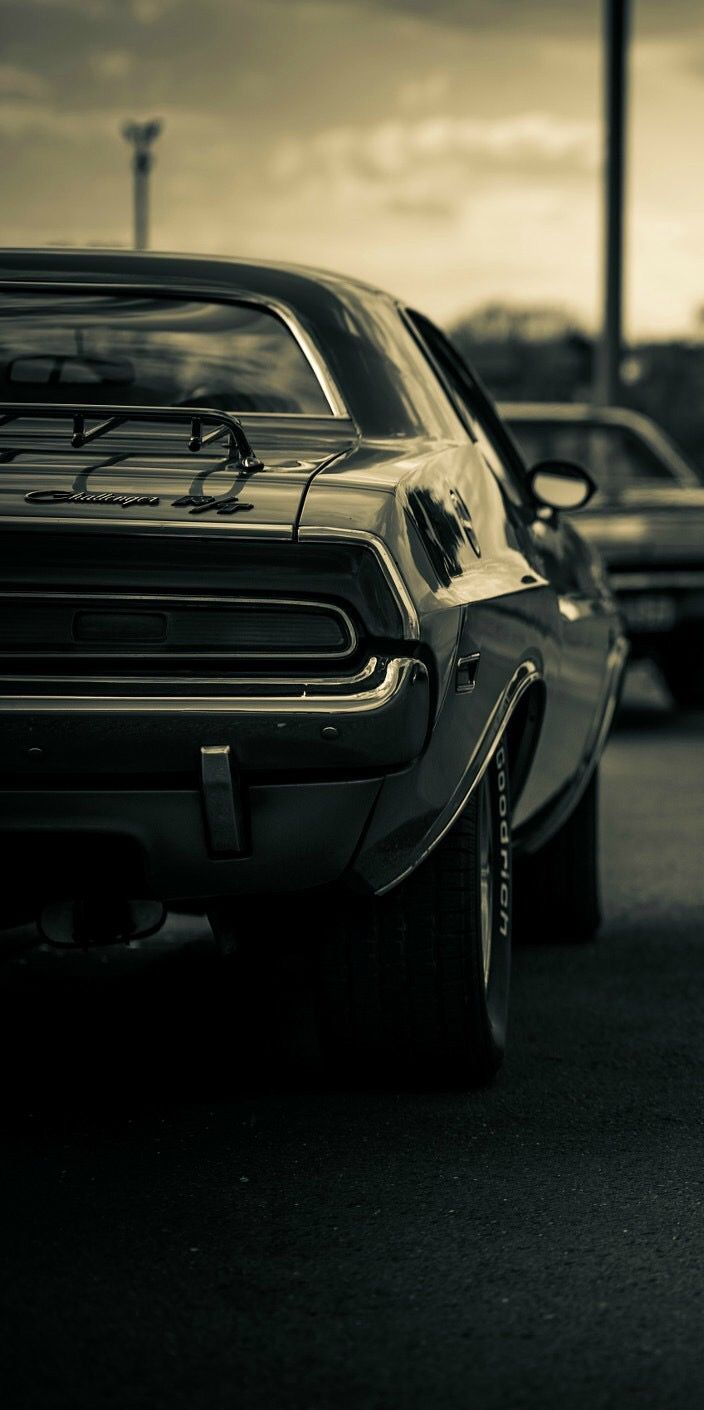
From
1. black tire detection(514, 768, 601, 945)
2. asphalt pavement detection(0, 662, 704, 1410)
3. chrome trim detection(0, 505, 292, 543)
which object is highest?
chrome trim detection(0, 505, 292, 543)

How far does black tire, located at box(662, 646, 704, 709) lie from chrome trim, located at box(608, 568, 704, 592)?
1.77ft

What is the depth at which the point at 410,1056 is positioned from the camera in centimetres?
392

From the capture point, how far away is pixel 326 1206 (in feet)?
10.9

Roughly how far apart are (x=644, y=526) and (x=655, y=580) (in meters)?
0.28

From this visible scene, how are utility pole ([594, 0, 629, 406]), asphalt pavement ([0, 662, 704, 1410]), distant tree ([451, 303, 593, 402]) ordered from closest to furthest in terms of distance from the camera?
asphalt pavement ([0, 662, 704, 1410]) < utility pole ([594, 0, 629, 406]) < distant tree ([451, 303, 593, 402])

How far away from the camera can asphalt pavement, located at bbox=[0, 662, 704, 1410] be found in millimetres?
2650

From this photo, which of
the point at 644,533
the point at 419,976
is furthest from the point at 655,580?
the point at 419,976

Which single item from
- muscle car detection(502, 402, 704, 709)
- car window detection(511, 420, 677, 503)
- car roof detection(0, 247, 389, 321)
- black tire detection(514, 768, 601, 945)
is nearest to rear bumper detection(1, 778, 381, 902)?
car roof detection(0, 247, 389, 321)

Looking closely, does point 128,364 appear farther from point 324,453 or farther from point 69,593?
point 69,593

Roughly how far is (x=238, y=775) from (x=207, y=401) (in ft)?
4.68

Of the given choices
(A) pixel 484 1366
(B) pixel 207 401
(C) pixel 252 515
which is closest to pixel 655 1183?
(A) pixel 484 1366

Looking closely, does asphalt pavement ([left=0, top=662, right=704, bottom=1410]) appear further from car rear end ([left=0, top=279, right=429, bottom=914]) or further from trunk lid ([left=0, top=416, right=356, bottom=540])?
trunk lid ([left=0, top=416, right=356, bottom=540])

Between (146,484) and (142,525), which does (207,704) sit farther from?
(146,484)

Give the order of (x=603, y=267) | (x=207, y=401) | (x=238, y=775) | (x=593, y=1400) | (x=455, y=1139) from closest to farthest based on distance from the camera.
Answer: (x=593, y=1400)
(x=238, y=775)
(x=455, y=1139)
(x=207, y=401)
(x=603, y=267)
